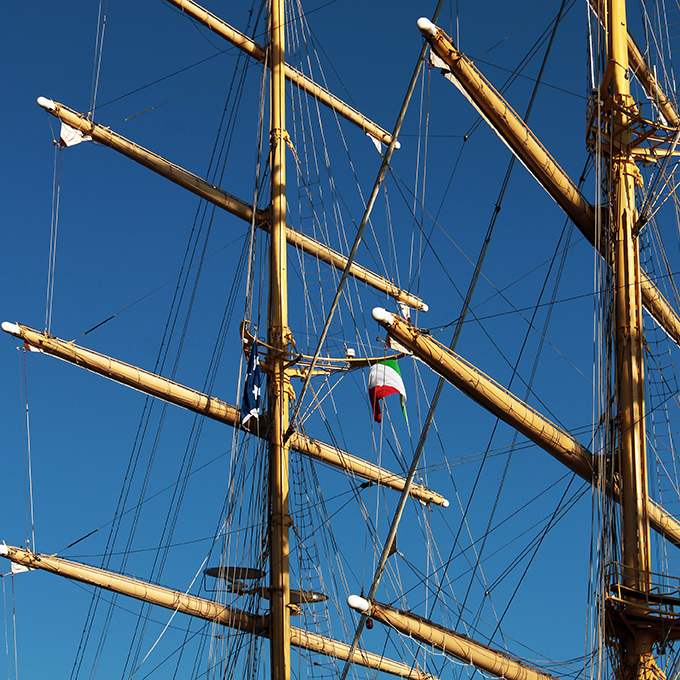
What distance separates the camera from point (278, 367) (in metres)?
25.5

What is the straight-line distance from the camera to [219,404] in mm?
28875

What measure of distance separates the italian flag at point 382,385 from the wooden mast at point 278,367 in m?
3.14

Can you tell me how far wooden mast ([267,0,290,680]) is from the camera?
22.8m

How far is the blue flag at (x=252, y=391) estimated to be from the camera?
24234 millimetres

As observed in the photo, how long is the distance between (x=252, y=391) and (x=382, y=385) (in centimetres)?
364

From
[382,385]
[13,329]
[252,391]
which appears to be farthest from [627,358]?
[13,329]

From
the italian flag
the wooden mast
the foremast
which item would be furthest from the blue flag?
the foremast

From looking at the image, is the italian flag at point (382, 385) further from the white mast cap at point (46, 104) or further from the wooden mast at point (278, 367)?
the white mast cap at point (46, 104)

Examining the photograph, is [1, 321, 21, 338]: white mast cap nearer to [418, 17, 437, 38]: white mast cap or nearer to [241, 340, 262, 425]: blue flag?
[241, 340, 262, 425]: blue flag

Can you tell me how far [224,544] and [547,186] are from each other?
11.2 m

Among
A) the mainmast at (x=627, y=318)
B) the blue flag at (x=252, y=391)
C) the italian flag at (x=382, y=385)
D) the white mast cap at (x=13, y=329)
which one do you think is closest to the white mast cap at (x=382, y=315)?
the mainmast at (x=627, y=318)

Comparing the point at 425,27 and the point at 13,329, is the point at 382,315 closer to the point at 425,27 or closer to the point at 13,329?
the point at 425,27

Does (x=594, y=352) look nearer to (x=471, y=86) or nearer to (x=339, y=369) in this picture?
(x=471, y=86)

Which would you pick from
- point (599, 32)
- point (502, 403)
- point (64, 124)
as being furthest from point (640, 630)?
point (64, 124)
